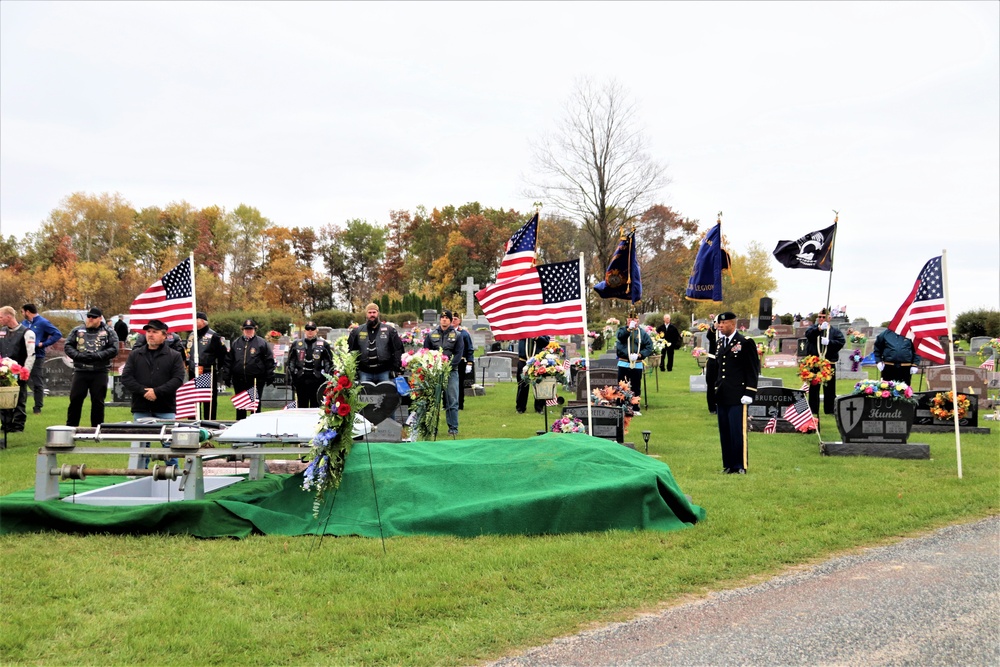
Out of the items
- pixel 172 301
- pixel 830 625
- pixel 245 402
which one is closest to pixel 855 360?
pixel 245 402

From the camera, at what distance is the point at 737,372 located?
11195 mm

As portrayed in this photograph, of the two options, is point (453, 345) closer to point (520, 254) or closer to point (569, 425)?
point (569, 425)

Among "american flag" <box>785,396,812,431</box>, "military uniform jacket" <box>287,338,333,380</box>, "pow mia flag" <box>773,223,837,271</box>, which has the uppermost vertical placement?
"pow mia flag" <box>773,223,837,271</box>

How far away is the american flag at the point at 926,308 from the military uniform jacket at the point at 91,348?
12.1 meters

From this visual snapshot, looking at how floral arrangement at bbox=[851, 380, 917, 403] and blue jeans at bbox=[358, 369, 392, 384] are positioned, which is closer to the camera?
floral arrangement at bbox=[851, 380, 917, 403]

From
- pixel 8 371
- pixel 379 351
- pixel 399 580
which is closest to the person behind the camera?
pixel 399 580

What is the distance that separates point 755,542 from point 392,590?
134 inches

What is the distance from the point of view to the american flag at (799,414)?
614 inches

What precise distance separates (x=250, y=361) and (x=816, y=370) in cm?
1098

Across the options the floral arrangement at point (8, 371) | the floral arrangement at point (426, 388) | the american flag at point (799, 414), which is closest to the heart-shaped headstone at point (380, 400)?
the floral arrangement at point (426, 388)

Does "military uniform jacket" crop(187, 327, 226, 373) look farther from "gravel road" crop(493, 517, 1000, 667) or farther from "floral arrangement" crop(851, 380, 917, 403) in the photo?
"gravel road" crop(493, 517, 1000, 667)

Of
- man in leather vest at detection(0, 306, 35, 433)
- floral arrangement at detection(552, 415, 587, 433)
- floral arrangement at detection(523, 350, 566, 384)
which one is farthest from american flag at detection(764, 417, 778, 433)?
man in leather vest at detection(0, 306, 35, 433)

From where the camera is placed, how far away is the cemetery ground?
5172 millimetres

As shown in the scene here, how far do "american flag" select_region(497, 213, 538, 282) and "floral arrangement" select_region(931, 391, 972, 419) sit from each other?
8.98 m
